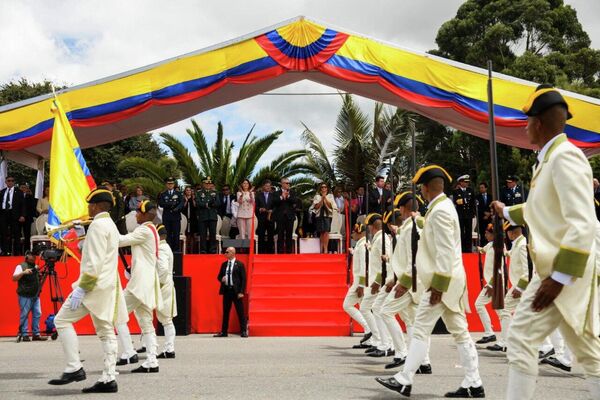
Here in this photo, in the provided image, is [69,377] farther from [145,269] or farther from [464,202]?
[464,202]

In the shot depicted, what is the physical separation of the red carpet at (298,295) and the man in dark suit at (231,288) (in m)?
0.38

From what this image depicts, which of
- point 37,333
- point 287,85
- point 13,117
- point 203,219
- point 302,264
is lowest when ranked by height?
point 37,333

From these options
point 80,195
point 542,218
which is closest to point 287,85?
point 80,195

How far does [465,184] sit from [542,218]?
43.5ft

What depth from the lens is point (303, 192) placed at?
28.0 m

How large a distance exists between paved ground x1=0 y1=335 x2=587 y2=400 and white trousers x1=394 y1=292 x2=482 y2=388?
353mm

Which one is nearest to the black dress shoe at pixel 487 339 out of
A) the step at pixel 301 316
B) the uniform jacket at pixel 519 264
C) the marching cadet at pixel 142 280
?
the uniform jacket at pixel 519 264

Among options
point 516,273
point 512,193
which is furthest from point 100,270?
point 512,193

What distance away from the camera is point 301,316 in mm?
15727

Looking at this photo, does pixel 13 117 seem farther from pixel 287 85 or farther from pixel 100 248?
pixel 100 248

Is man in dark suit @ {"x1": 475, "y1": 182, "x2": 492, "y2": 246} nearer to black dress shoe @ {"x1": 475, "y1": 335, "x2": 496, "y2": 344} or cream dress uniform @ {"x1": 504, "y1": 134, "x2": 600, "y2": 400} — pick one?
black dress shoe @ {"x1": 475, "y1": 335, "x2": 496, "y2": 344}

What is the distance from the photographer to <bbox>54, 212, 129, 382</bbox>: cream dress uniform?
7371 millimetres

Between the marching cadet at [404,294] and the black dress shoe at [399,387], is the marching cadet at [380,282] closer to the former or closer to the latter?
the marching cadet at [404,294]

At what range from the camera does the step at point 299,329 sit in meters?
15.3
